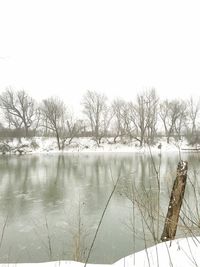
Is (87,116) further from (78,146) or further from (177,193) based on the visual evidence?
(177,193)

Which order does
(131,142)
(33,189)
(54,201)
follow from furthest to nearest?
(131,142), (33,189), (54,201)

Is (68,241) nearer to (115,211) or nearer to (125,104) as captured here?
(115,211)

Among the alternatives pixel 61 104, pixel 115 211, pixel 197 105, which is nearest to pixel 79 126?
pixel 61 104

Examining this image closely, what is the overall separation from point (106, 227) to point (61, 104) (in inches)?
1783

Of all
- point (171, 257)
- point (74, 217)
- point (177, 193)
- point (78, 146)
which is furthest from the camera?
point (78, 146)

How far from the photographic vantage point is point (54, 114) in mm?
48281

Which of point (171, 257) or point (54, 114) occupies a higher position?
point (54, 114)

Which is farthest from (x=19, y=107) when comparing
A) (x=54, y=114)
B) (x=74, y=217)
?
(x=74, y=217)

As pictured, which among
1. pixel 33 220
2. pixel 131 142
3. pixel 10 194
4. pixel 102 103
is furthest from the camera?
pixel 102 103

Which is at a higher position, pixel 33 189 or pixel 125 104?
pixel 125 104

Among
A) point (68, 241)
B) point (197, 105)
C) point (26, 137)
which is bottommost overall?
point (68, 241)

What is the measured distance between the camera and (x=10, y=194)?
1183 centimetres

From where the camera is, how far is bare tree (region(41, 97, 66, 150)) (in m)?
47.9

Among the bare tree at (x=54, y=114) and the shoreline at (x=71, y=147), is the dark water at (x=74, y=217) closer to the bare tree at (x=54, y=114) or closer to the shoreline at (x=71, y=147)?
the shoreline at (x=71, y=147)
